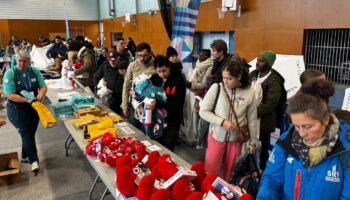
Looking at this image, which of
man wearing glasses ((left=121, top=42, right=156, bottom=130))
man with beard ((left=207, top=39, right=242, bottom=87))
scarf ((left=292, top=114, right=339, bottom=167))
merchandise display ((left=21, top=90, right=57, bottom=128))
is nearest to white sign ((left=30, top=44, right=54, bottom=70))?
merchandise display ((left=21, top=90, right=57, bottom=128))

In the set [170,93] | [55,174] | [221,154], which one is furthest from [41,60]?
[221,154]

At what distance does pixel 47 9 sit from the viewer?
13.6 m

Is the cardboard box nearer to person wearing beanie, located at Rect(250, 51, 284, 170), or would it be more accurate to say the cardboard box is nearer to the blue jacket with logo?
person wearing beanie, located at Rect(250, 51, 284, 170)

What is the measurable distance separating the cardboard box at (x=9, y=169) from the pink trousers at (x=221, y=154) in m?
2.01

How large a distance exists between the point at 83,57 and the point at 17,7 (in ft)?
35.9

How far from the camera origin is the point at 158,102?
7.68 ft

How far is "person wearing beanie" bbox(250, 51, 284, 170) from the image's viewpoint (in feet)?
8.19

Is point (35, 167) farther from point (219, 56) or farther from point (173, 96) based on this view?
point (219, 56)

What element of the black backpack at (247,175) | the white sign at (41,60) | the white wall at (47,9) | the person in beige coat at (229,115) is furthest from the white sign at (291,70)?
the white wall at (47,9)

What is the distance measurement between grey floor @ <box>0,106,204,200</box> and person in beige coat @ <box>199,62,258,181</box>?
4.10 feet

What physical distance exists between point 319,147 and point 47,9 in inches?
584

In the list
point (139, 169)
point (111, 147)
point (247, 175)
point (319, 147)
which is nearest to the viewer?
point (319, 147)

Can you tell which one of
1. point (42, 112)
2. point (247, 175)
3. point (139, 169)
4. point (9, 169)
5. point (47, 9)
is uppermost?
point (47, 9)

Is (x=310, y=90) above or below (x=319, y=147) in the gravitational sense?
above
